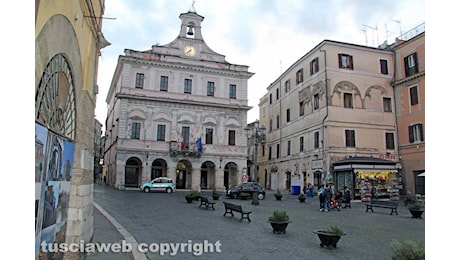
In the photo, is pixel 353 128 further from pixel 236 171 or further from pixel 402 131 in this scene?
pixel 236 171

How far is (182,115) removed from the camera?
35.8 meters

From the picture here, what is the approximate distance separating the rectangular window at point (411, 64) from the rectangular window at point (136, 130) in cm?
2707

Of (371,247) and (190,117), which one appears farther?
(190,117)

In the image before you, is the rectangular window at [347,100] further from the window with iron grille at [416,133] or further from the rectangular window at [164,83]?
the rectangular window at [164,83]

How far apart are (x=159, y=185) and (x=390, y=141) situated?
2243cm

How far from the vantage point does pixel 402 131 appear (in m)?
29.6

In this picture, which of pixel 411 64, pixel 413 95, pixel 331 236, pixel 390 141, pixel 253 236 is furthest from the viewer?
pixel 390 141

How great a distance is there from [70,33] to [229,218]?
10792mm

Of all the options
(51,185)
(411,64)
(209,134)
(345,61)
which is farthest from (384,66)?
(51,185)

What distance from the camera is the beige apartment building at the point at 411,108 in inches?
1089

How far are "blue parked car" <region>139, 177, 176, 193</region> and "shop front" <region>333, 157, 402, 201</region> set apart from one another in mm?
15587

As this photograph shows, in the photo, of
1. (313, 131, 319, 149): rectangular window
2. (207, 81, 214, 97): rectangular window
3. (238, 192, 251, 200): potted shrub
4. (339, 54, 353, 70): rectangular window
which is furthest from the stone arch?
(339, 54, 353, 70): rectangular window

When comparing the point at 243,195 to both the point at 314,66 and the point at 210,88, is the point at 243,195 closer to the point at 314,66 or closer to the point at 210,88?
the point at 314,66
